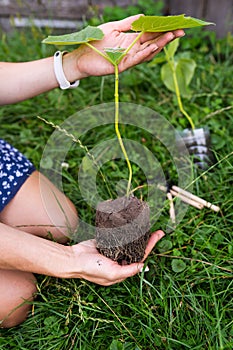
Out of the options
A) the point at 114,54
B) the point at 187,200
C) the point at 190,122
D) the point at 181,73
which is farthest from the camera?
the point at 181,73

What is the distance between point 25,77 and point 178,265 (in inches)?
30.2

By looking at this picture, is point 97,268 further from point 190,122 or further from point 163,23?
point 190,122

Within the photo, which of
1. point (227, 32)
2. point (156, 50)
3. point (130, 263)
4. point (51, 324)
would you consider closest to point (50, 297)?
point (51, 324)

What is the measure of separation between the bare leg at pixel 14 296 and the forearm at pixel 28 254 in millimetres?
138

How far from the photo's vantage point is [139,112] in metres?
1.95

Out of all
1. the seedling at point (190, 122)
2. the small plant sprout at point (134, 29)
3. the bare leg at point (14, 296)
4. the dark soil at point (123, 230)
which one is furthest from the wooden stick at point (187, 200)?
the bare leg at point (14, 296)

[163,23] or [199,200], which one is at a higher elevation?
[163,23]

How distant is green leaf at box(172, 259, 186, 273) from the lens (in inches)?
53.1

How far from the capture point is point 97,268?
3.93 ft

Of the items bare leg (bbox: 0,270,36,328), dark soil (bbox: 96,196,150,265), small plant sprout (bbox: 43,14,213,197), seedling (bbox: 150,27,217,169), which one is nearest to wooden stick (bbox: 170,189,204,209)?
seedling (bbox: 150,27,217,169)

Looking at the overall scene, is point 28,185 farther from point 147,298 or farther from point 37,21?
point 37,21

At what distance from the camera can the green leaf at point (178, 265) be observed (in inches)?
53.1

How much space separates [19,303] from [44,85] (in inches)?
27.1

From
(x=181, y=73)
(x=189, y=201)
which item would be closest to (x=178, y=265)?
(x=189, y=201)
